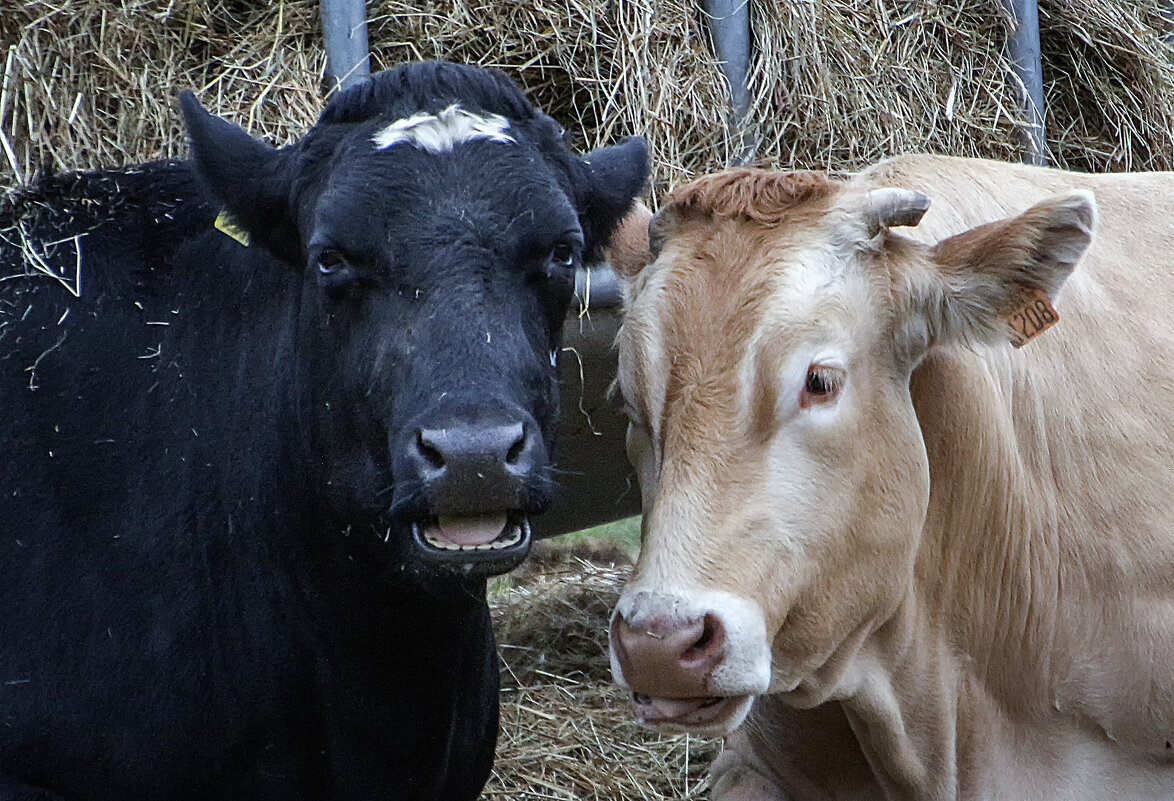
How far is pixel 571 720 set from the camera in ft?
19.9

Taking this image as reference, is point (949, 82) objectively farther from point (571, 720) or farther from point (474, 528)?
point (474, 528)

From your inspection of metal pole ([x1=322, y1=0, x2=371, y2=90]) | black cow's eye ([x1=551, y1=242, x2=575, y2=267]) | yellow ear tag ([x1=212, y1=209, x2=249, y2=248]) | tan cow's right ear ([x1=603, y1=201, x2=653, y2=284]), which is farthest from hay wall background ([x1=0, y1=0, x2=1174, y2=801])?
black cow's eye ([x1=551, y1=242, x2=575, y2=267])

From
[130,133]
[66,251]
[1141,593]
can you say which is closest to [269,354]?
[66,251]

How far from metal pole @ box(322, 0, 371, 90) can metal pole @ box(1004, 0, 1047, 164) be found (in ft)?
8.65

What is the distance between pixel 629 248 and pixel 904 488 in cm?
110

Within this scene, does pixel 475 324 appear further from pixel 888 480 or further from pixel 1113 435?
pixel 1113 435

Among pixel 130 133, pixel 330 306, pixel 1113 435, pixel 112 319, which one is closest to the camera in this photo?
pixel 330 306

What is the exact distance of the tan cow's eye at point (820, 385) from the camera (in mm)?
3205

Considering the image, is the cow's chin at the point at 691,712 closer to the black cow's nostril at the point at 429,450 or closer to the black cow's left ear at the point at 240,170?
the black cow's nostril at the point at 429,450

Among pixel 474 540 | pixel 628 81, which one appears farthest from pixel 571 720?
pixel 474 540

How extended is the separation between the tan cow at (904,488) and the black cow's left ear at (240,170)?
0.98m

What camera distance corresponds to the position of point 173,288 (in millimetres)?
4094

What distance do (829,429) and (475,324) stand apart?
865 millimetres

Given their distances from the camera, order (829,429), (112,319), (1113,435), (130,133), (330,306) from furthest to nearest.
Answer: (130,133) < (112,319) < (1113,435) < (330,306) < (829,429)
